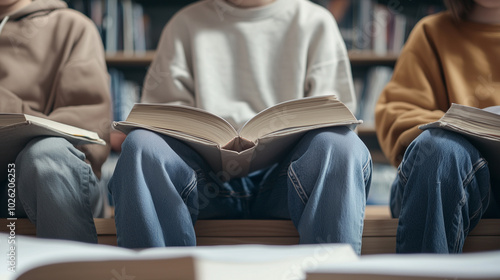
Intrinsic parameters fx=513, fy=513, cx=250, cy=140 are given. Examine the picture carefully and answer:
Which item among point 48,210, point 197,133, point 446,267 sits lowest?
point 48,210

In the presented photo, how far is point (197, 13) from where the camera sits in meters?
1.25

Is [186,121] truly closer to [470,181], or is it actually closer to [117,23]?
[470,181]

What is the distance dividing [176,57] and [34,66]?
33 cm

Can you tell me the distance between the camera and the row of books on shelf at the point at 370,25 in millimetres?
1826

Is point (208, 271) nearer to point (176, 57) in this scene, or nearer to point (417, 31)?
point (176, 57)

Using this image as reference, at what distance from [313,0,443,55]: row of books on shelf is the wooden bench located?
1011 mm

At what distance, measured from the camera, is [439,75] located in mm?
1152

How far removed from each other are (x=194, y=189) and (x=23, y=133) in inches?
12.5

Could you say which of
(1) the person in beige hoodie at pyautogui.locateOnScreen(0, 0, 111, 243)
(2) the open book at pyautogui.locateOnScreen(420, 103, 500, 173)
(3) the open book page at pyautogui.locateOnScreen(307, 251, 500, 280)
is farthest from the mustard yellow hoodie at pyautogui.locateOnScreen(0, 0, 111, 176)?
(3) the open book page at pyautogui.locateOnScreen(307, 251, 500, 280)

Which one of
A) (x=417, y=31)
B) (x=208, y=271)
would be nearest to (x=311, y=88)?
(x=417, y=31)

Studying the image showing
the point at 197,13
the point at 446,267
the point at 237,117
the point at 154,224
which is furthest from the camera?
the point at 197,13

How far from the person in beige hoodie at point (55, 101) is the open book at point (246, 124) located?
0.14 metres

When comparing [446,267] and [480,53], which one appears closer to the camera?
[446,267]

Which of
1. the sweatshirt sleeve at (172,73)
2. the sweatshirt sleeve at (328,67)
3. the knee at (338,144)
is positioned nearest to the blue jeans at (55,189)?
the sweatshirt sleeve at (172,73)
